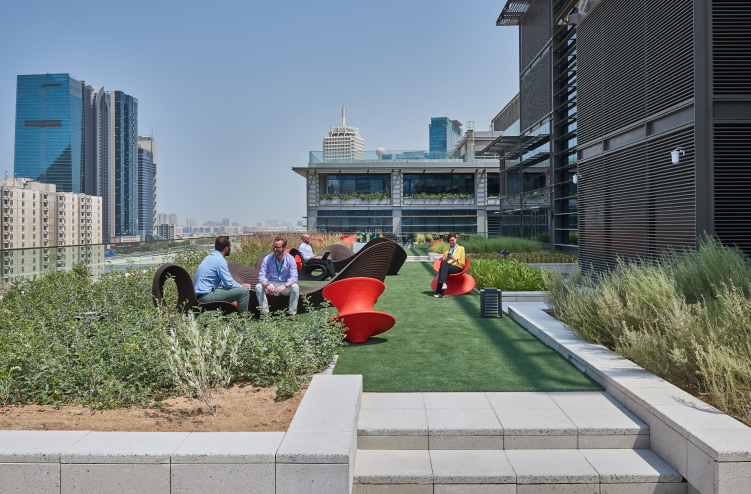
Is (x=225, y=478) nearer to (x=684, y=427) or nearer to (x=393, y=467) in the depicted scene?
(x=393, y=467)

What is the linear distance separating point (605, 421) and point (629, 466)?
1.41 feet

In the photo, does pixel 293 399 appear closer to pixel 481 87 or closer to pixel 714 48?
pixel 714 48

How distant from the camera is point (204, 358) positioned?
14.3ft

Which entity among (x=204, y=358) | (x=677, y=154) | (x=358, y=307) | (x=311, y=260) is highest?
(x=677, y=154)

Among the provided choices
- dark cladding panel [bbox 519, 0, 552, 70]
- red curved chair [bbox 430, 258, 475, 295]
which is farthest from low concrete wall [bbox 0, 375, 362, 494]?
dark cladding panel [bbox 519, 0, 552, 70]

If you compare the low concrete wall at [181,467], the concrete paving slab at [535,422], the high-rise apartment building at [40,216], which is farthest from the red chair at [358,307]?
the high-rise apartment building at [40,216]

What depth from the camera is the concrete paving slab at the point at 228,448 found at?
3080mm

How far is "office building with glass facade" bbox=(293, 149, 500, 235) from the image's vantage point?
152 ft

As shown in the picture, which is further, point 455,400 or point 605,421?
point 455,400

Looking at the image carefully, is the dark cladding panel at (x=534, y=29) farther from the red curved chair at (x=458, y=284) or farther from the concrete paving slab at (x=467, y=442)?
the concrete paving slab at (x=467, y=442)

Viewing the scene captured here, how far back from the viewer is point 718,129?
7.52 m

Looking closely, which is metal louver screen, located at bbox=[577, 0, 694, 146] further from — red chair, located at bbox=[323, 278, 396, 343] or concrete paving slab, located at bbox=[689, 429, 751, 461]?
concrete paving slab, located at bbox=[689, 429, 751, 461]

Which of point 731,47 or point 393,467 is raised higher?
point 731,47

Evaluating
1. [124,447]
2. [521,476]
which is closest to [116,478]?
[124,447]
